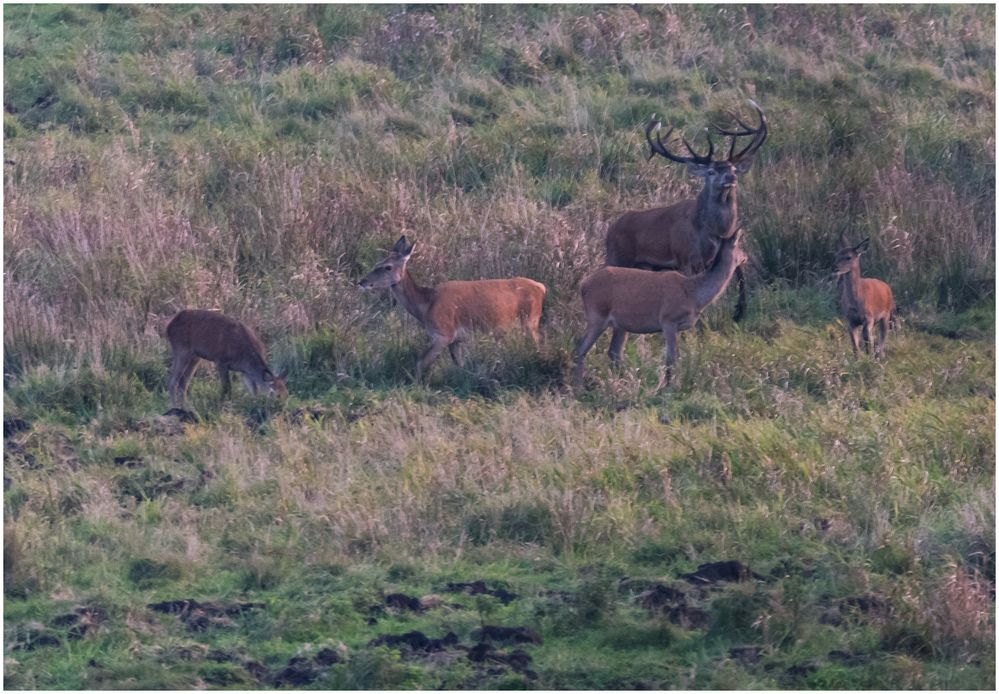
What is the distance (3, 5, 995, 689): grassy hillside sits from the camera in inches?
262

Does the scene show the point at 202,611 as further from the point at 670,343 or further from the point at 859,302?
the point at 859,302

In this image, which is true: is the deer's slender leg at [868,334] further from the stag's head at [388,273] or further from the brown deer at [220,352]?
the brown deer at [220,352]

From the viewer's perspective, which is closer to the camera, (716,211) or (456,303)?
(456,303)

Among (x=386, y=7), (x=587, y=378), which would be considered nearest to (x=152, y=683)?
(x=587, y=378)

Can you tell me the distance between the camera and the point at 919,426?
29.6ft

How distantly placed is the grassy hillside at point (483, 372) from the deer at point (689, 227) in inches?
12.2

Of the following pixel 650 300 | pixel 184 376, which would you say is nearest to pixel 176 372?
pixel 184 376

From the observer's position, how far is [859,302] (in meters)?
10.9

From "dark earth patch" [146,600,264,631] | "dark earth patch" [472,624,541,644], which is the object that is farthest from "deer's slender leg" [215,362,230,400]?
"dark earth patch" [472,624,541,644]

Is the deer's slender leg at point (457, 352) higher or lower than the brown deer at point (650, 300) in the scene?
lower

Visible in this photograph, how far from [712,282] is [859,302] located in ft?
3.71

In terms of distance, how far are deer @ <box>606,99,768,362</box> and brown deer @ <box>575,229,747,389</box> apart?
112cm

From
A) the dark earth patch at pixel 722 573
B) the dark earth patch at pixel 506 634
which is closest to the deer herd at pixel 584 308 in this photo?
the dark earth patch at pixel 722 573

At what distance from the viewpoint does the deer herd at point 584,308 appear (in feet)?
33.2
